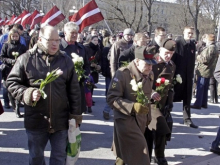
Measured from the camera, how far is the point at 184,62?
6.88 metres

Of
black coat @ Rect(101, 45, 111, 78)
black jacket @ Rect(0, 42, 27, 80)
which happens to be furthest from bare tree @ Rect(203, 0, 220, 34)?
black jacket @ Rect(0, 42, 27, 80)

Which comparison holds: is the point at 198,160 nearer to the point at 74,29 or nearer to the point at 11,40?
the point at 74,29

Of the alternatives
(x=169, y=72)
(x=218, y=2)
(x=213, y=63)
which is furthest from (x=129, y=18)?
(x=169, y=72)

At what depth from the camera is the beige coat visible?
3791 mm

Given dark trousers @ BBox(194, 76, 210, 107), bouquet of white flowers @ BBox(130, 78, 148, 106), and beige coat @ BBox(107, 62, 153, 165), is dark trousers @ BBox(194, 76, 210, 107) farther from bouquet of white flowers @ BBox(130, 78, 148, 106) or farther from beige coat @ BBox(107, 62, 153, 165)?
bouquet of white flowers @ BBox(130, 78, 148, 106)

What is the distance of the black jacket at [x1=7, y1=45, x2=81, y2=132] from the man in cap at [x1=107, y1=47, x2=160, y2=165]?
0.63 meters

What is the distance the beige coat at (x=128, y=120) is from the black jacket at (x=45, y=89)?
621 millimetres

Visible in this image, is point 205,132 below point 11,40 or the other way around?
below

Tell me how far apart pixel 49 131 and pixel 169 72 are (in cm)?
223

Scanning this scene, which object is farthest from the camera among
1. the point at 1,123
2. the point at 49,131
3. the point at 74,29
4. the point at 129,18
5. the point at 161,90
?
Answer: the point at 129,18

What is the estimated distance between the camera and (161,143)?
4613mm

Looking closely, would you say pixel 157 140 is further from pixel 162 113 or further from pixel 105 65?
pixel 105 65

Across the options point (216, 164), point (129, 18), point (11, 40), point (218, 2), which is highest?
point (218, 2)

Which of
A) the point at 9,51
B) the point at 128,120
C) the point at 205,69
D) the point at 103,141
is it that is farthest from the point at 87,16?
the point at 128,120
